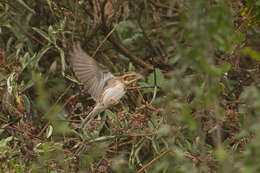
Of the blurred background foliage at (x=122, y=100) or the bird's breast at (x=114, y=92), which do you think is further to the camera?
the bird's breast at (x=114, y=92)

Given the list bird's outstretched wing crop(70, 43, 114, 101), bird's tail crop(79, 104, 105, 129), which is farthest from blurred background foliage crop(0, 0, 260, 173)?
bird's outstretched wing crop(70, 43, 114, 101)

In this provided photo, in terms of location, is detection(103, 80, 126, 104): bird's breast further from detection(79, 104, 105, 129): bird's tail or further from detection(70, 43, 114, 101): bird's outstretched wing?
detection(70, 43, 114, 101): bird's outstretched wing

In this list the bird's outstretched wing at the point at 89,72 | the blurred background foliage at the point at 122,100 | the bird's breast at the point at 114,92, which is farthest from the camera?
the bird's outstretched wing at the point at 89,72

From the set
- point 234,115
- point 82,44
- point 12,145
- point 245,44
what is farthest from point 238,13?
point 12,145

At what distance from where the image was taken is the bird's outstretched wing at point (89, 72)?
398cm

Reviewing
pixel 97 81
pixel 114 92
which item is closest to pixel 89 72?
pixel 97 81

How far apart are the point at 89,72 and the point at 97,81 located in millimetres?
129

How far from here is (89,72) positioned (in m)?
4.04

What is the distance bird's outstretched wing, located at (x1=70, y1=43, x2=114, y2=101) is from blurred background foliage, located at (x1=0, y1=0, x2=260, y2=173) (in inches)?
7.2

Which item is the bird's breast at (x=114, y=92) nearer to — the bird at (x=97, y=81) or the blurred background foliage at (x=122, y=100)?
the bird at (x=97, y=81)

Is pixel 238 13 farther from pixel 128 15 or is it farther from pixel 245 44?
pixel 128 15

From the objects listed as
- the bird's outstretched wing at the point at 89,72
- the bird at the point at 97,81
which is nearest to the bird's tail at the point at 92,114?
the bird at the point at 97,81

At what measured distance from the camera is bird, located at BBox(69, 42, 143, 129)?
12.7 feet

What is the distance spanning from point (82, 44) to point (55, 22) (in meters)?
0.33
